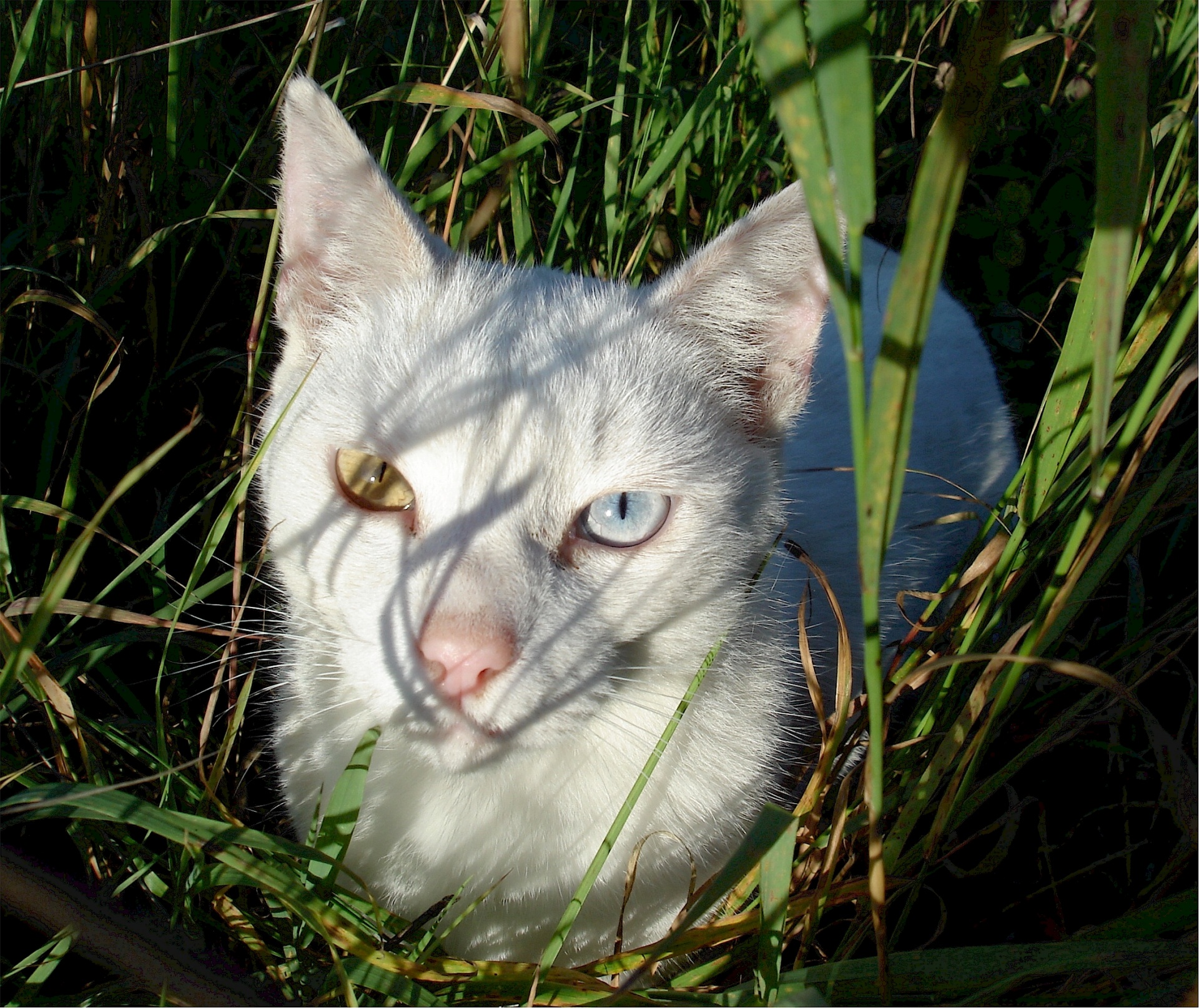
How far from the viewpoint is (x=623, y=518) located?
1098mm

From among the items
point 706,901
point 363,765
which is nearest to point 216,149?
point 363,765

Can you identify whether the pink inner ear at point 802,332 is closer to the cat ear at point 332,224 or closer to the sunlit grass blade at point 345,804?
the cat ear at point 332,224

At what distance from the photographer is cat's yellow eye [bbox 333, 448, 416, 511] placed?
1106 millimetres

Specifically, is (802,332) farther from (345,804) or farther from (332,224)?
(345,804)

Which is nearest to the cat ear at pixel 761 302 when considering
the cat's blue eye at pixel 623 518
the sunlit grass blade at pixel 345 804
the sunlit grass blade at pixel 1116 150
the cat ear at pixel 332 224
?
the cat's blue eye at pixel 623 518

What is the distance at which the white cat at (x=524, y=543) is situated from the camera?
1.01 m

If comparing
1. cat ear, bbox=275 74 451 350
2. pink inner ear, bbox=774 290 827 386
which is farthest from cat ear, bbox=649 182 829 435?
cat ear, bbox=275 74 451 350

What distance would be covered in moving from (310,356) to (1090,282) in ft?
3.33

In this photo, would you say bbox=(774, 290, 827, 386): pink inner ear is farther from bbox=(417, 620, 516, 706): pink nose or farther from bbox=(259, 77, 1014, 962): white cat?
bbox=(417, 620, 516, 706): pink nose

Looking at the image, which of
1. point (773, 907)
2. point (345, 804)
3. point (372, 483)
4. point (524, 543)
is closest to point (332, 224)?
point (372, 483)

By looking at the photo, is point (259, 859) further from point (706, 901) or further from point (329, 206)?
point (329, 206)

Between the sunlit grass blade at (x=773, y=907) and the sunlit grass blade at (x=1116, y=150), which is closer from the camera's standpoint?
the sunlit grass blade at (x=1116, y=150)

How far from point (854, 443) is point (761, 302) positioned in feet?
2.13

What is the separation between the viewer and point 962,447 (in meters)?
1.90
